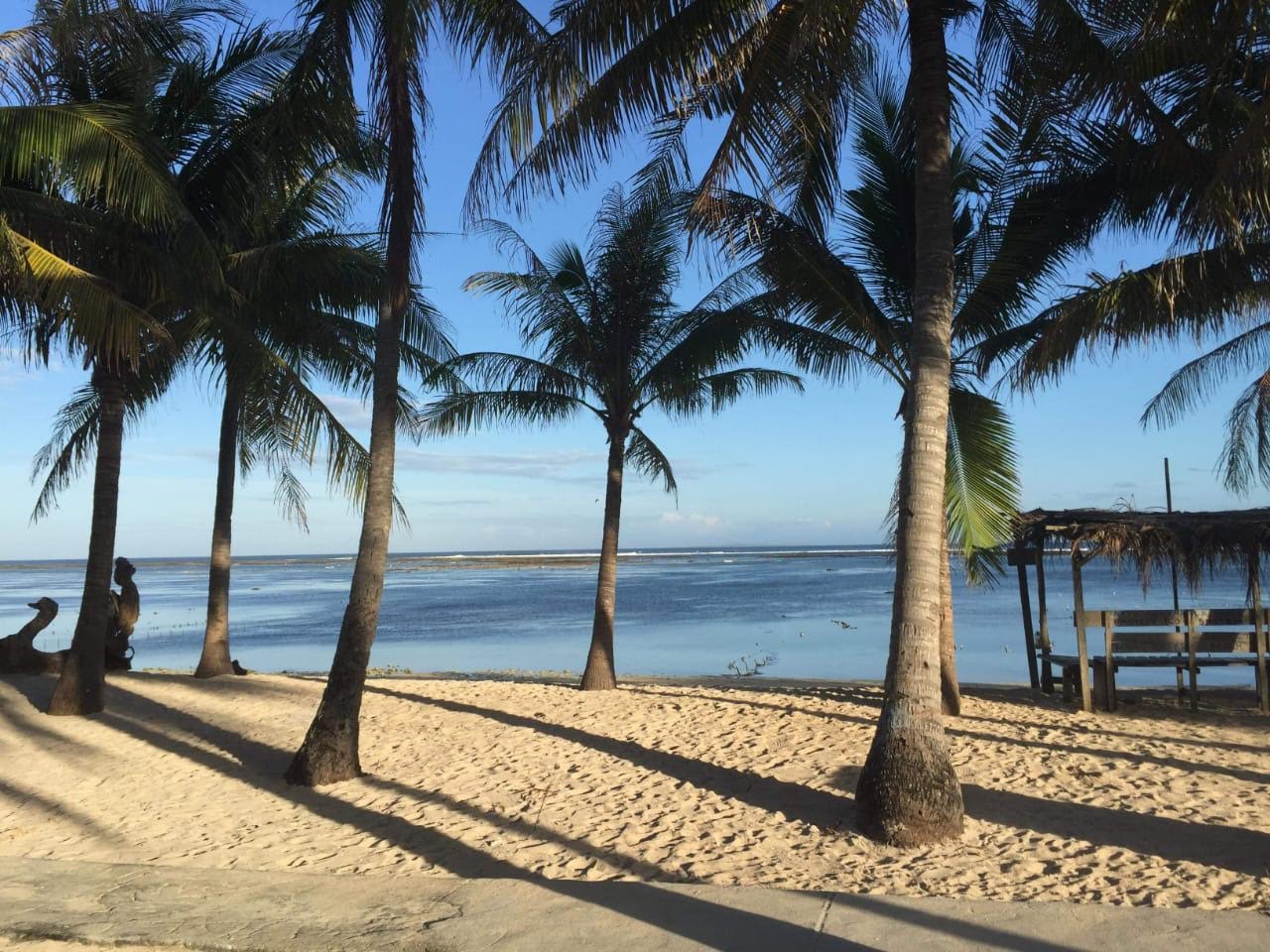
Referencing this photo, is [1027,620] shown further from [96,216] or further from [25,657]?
[25,657]

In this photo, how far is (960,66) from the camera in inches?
276

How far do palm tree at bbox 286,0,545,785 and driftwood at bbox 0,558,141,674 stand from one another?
583 centimetres

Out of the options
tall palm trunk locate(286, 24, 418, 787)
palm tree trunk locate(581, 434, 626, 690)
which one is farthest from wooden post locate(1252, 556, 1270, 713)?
tall palm trunk locate(286, 24, 418, 787)

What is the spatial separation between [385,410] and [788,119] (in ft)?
12.6

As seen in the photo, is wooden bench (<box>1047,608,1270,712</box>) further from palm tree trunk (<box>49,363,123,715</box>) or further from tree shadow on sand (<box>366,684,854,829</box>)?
palm tree trunk (<box>49,363,123,715</box>)

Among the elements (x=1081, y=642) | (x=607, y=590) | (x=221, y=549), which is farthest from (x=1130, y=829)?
(x=221, y=549)

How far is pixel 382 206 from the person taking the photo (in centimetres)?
823

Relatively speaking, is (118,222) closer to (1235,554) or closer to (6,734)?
(6,734)

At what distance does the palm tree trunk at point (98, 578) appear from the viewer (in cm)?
978

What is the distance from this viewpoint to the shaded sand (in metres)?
5.35

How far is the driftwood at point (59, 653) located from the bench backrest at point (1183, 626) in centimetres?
1158

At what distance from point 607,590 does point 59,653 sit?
698 centimetres

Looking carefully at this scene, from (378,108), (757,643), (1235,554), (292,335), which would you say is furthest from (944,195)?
(757,643)

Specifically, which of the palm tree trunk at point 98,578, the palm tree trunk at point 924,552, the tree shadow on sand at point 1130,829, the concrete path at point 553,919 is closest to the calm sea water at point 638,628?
the tree shadow on sand at point 1130,829
